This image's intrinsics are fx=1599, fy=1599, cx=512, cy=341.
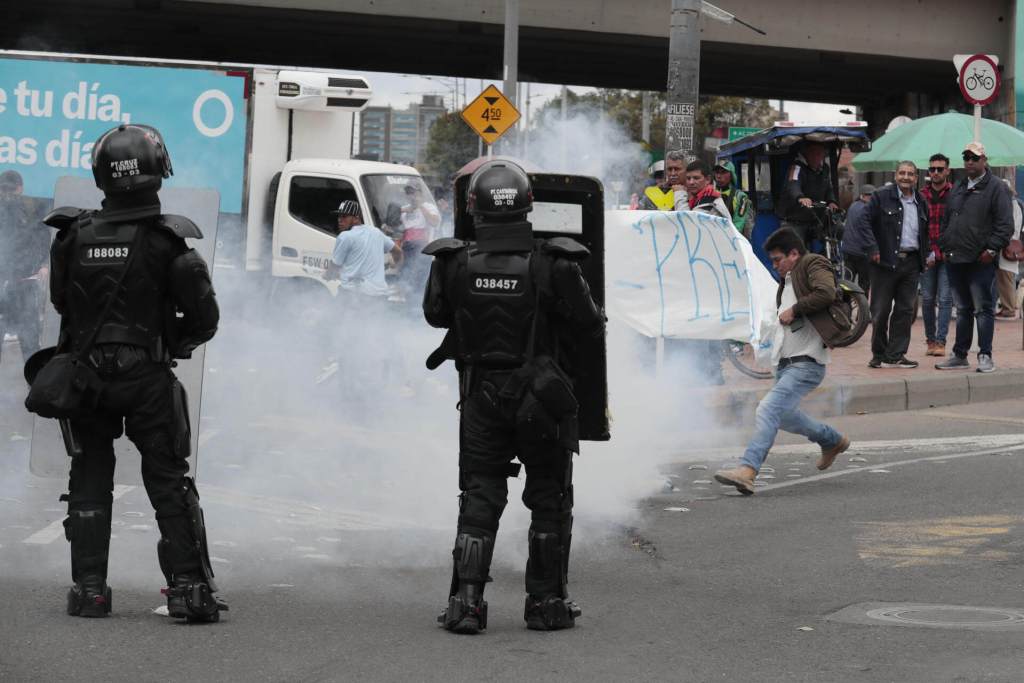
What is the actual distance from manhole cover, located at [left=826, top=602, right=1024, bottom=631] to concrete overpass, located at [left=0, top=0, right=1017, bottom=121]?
21349 millimetres

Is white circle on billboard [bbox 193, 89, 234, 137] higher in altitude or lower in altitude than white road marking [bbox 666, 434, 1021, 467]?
higher

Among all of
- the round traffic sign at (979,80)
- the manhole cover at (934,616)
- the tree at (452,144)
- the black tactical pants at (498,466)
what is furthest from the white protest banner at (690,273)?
the tree at (452,144)

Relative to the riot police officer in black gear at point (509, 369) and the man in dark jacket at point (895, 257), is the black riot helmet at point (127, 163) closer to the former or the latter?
the riot police officer in black gear at point (509, 369)

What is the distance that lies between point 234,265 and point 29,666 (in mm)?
9384

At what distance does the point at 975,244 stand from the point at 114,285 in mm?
9177

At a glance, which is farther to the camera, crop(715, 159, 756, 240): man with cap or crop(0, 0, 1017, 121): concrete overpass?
crop(0, 0, 1017, 121): concrete overpass

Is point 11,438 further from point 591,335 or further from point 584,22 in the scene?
point 584,22

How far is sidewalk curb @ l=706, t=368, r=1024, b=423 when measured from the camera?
1176 centimetres

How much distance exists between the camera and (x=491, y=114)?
826 inches

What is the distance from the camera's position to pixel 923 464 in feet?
31.3

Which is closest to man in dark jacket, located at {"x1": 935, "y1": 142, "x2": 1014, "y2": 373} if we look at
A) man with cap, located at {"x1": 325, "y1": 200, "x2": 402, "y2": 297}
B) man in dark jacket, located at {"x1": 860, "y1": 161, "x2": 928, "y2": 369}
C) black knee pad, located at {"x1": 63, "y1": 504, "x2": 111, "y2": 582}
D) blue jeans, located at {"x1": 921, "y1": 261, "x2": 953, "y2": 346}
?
man in dark jacket, located at {"x1": 860, "y1": 161, "x2": 928, "y2": 369}

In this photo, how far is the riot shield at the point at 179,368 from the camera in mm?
6453

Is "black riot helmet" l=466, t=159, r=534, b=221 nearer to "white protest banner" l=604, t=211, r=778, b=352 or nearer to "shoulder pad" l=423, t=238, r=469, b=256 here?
"shoulder pad" l=423, t=238, r=469, b=256

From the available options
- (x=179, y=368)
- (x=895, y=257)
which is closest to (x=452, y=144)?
(x=895, y=257)
